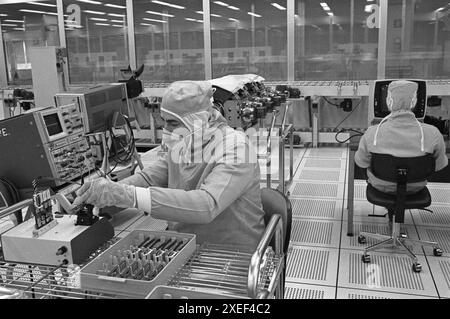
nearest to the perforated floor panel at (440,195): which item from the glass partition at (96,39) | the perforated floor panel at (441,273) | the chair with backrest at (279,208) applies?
the perforated floor panel at (441,273)

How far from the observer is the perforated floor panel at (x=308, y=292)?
2516 millimetres

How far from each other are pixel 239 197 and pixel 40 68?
4091 mm

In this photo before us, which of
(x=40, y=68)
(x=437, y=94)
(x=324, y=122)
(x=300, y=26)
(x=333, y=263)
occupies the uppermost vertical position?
(x=300, y=26)

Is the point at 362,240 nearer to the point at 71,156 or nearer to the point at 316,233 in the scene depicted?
the point at 316,233

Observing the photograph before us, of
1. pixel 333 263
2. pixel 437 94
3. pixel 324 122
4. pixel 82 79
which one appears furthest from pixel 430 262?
pixel 82 79

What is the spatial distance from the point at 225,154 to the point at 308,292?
124 centimetres

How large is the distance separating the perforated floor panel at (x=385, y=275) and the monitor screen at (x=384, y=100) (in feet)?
3.97

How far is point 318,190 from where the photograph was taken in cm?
443

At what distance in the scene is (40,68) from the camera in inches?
199

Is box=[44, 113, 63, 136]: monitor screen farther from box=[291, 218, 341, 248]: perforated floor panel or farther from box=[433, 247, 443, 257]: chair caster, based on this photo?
box=[433, 247, 443, 257]: chair caster

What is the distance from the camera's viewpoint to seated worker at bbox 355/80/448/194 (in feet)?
9.04

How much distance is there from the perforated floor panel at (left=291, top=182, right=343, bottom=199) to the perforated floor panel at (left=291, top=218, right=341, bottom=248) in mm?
663

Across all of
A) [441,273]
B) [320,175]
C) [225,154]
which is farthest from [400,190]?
[320,175]
